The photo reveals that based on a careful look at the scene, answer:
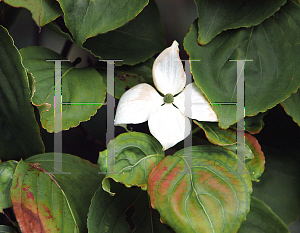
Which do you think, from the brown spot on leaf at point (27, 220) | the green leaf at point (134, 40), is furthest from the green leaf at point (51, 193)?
the green leaf at point (134, 40)

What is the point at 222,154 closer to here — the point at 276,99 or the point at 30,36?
the point at 276,99

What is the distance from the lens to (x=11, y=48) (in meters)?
0.36

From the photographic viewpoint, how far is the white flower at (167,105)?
14.8 inches

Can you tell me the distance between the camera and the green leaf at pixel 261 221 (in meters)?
0.45

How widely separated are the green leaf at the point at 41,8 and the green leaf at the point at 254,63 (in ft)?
0.67

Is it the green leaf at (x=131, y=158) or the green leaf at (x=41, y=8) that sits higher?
the green leaf at (x=41, y=8)

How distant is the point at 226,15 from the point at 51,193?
1.28 ft

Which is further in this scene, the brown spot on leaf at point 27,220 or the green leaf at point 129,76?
the green leaf at point 129,76

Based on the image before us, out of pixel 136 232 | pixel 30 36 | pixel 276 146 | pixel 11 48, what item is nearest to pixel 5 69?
pixel 11 48

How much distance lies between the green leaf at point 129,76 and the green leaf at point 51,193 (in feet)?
0.49

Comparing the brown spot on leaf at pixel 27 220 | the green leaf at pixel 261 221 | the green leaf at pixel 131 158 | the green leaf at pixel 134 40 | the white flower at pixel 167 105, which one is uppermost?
the green leaf at pixel 134 40

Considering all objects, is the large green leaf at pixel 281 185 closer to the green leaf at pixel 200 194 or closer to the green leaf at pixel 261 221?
the green leaf at pixel 261 221

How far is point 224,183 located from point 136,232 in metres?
0.17
